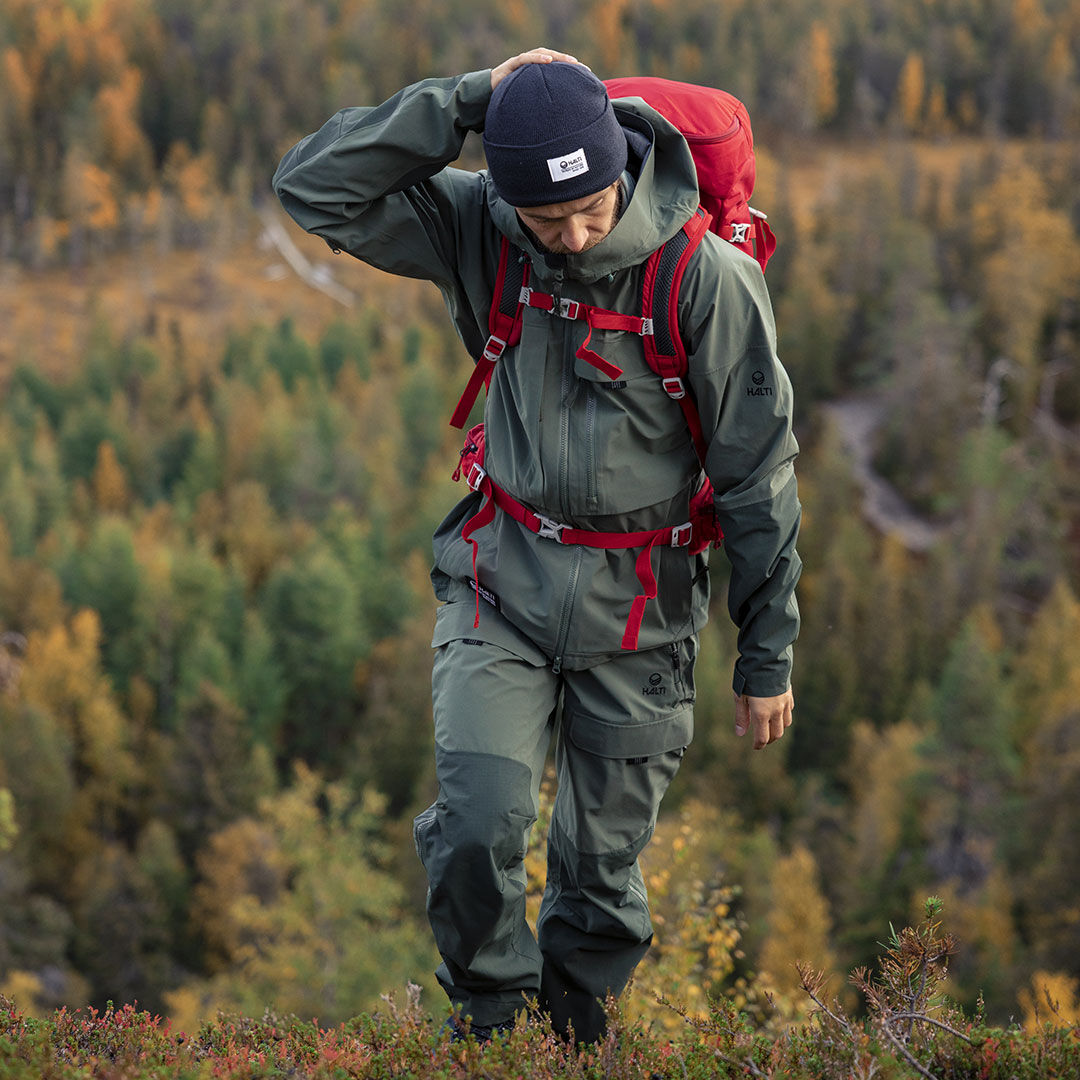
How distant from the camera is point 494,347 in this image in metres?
4.98

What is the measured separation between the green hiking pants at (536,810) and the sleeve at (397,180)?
137 centimetres

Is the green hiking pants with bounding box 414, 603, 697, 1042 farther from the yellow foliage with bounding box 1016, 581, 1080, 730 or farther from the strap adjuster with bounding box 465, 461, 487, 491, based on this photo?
the yellow foliage with bounding box 1016, 581, 1080, 730

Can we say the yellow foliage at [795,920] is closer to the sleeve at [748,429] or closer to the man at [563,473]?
the man at [563,473]

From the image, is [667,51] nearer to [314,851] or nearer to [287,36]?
[287,36]

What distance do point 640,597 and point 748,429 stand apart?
73cm

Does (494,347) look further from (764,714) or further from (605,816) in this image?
(605,816)

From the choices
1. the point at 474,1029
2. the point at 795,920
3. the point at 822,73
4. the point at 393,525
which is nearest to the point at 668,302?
the point at 474,1029

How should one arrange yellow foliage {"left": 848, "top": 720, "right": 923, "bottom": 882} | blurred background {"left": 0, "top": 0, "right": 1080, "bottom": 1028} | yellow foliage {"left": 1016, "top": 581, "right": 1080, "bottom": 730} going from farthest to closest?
yellow foliage {"left": 1016, "top": 581, "right": 1080, "bottom": 730} → yellow foliage {"left": 848, "top": 720, "right": 923, "bottom": 882} → blurred background {"left": 0, "top": 0, "right": 1080, "bottom": 1028}

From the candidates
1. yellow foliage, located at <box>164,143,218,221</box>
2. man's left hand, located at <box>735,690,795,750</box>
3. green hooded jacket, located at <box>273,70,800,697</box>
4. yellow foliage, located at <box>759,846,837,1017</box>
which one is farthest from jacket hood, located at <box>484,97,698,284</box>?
yellow foliage, located at <box>164,143,218,221</box>

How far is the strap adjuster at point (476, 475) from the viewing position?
5.20 meters

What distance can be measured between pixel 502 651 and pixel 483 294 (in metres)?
1.33

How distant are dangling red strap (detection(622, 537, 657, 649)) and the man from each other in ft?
0.15

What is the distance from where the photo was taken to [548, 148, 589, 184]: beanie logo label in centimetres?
434

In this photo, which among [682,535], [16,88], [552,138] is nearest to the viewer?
[552,138]
